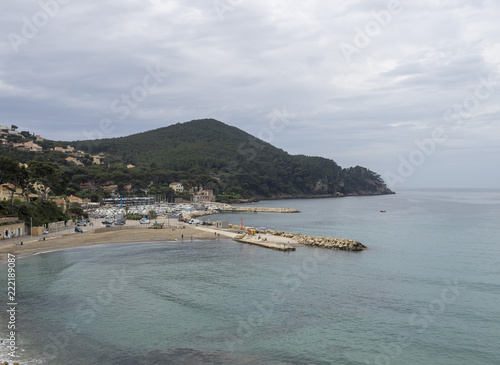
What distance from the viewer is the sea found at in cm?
1492

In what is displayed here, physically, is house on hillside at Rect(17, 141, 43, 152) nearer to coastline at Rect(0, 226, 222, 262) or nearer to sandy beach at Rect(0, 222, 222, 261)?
sandy beach at Rect(0, 222, 222, 261)

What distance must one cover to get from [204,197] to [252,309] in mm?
115396

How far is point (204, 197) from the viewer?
13425 centimetres

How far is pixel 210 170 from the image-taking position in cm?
16325

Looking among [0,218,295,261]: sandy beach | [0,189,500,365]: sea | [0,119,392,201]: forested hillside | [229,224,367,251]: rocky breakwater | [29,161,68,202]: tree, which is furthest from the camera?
[0,119,392,201]: forested hillside

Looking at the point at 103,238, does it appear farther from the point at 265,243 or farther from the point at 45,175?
the point at 265,243

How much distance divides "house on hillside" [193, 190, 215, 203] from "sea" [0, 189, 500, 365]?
310ft

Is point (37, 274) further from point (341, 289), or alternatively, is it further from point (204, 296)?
point (341, 289)

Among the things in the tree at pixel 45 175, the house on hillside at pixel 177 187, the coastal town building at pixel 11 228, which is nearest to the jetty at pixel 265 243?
the coastal town building at pixel 11 228

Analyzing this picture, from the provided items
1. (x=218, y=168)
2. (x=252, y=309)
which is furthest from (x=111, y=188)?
(x=252, y=309)

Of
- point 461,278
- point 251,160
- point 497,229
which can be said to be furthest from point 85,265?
point 251,160

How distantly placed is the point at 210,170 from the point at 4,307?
144376 mm

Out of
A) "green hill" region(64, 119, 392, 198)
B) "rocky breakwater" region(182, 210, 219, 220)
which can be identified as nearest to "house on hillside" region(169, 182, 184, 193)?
"green hill" region(64, 119, 392, 198)

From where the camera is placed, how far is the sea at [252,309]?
49.0 ft
